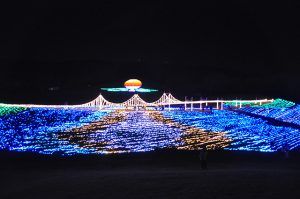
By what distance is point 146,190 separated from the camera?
9.09m

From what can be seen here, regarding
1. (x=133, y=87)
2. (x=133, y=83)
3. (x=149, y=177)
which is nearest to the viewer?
(x=149, y=177)

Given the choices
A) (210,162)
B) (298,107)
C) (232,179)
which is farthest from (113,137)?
(298,107)

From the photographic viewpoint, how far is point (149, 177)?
10.6 meters

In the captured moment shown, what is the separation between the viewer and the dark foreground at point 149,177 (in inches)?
350

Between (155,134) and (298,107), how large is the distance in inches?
548

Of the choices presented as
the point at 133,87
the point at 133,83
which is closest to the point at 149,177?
the point at 133,83

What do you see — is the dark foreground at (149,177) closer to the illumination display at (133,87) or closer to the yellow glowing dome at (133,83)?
the yellow glowing dome at (133,83)

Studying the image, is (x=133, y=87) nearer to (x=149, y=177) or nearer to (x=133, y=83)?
(x=133, y=83)

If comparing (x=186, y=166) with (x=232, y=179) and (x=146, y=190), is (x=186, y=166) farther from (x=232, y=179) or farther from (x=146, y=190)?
(x=146, y=190)

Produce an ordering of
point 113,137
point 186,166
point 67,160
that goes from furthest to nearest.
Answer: point 113,137 → point 67,160 → point 186,166

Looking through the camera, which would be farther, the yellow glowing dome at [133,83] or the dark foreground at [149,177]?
the yellow glowing dome at [133,83]

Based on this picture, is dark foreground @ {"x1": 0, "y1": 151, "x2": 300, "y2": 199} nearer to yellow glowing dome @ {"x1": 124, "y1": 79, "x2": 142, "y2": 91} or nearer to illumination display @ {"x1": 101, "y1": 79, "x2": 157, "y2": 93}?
yellow glowing dome @ {"x1": 124, "y1": 79, "x2": 142, "y2": 91}

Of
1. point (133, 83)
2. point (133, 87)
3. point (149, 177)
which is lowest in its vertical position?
point (149, 177)

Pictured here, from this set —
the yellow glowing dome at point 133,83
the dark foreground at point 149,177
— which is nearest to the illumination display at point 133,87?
the yellow glowing dome at point 133,83
